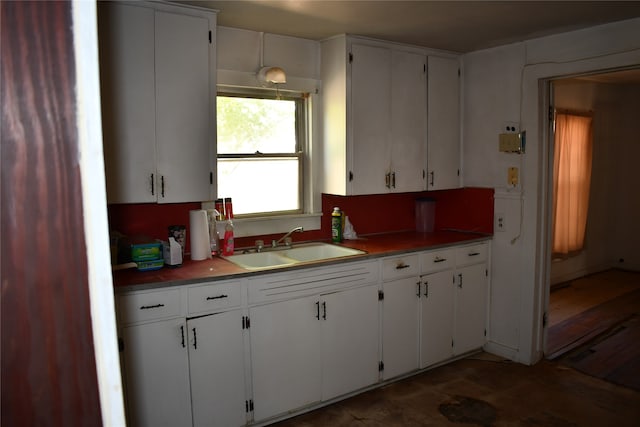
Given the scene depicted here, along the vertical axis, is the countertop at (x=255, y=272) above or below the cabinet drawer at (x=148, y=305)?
above

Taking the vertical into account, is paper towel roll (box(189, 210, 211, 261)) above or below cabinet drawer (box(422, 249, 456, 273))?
above

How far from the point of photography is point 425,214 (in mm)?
4289

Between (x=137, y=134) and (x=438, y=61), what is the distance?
7.95 feet

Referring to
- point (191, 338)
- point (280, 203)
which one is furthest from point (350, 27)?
point (191, 338)

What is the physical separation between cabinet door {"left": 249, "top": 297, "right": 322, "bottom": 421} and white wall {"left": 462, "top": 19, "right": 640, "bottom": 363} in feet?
5.66

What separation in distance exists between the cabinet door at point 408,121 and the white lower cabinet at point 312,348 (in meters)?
1.00

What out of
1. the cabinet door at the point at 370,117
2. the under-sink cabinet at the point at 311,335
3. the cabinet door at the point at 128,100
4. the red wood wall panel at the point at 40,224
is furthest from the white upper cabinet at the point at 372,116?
the red wood wall panel at the point at 40,224

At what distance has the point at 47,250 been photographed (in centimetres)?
46

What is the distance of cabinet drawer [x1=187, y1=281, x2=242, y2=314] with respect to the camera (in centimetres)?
257

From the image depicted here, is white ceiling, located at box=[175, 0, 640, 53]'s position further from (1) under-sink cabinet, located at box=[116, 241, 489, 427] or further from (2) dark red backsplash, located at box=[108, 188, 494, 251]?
(1) under-sink cabinet, located at box=[116, 241, 489, 427]

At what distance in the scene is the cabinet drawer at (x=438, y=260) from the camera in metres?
3.55

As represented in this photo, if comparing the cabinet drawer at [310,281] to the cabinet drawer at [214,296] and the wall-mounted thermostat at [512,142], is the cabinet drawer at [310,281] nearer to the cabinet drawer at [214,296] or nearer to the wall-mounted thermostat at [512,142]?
the cabinet drawer at [214,296]

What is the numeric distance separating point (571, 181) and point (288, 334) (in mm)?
4622

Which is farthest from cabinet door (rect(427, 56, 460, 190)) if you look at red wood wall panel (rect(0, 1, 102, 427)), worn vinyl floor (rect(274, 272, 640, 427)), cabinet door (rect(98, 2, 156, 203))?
red wood wall panel (rect(0, 1, 102, 427))
